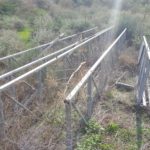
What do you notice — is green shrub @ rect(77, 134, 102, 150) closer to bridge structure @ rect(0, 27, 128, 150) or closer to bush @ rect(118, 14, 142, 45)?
bridge structure @ rect(0, 27, 128, 150)

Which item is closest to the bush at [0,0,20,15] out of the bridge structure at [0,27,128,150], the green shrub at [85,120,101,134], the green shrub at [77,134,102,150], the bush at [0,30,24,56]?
the bush at [0,30,24,56]

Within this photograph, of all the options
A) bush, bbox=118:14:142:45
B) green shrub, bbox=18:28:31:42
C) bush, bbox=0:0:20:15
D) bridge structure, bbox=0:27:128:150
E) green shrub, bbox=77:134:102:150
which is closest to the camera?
bridge structure, bbox=0:27:128:150

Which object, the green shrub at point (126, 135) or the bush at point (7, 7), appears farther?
the bush at point (7, 7)

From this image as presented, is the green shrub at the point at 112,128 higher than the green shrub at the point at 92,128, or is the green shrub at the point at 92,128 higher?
the green shrub at the point at 92,128

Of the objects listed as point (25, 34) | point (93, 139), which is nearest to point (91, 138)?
point (93, 139)

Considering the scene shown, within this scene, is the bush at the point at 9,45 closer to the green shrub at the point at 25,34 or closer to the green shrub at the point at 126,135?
the green shrub at the point at 25,34

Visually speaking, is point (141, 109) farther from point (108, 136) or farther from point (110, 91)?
point (108, 136)

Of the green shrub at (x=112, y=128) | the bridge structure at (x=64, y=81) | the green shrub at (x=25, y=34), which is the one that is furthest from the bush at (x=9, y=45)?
the green shrub at (x=112, y=128)

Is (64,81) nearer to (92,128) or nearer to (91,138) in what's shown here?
(92,128)

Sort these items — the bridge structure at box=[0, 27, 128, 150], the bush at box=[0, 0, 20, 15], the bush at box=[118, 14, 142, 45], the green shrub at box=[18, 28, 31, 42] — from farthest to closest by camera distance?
the bush at box=[0, 0, 20, 15]
the bush at box=[118, 14, 142, 45]
the green shrub at box=[18, 28, 31, 42]
the bridge structure at box=[0, 27, 128, 150]

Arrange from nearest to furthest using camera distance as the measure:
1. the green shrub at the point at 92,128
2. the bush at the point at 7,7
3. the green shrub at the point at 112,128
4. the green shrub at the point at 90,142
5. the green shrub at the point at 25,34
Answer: the green shrub at the point at 90,142, the green shrub at the point at 92,128, the green shrub at the point at 112,128, the green shrub at the point at 25,34, the bush at the point at 7,7

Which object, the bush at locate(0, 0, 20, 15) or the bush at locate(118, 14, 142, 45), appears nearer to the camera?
the bush at locate(118, 14, 142, 45)

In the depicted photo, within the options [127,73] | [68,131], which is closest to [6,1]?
[127,73]

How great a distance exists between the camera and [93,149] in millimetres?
4117
